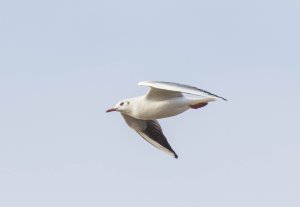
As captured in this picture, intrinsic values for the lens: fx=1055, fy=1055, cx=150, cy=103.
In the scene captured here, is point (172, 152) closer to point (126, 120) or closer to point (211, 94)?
point (126, 120)

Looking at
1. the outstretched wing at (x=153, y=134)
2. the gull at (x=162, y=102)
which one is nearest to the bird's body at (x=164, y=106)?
the gull at (x=162, y=102)

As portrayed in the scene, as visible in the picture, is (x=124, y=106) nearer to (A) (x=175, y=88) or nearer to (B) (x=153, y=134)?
(B) (x=153, y=134)

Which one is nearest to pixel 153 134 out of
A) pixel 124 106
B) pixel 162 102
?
pixel 124 106

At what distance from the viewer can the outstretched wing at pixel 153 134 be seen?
2845cm

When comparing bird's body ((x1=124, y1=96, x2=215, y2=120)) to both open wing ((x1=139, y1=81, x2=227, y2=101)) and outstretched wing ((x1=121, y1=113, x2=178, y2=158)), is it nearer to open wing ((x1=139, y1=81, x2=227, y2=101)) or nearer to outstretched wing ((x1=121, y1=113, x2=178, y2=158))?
open wing ((x1=139, y1=81, x2=227, y2=101))

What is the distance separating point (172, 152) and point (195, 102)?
3.72 metres

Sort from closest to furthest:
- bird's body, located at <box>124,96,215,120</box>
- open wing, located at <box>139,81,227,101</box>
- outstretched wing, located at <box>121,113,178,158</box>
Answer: open wing, located at <box>139,81,227,101</box> < bird's body, located at <box>124,96,215,120</box> < outstretched wing, located at <box>121,113,178,158</box>

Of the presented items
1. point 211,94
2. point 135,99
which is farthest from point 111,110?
point 211,94

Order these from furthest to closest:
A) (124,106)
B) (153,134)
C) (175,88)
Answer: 1. (153,134)
2. (124,106)
3. (175,88)

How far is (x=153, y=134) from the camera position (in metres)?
28.6

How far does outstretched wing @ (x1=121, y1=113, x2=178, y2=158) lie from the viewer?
2845cm

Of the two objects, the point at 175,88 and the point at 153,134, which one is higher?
the point at 153,134

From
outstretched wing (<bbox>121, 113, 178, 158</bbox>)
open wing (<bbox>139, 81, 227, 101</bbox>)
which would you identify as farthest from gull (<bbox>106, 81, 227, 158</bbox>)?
outstretched wing (<bbox>121, 113, 178, 158</bbox>)

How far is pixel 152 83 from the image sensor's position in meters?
24.3
